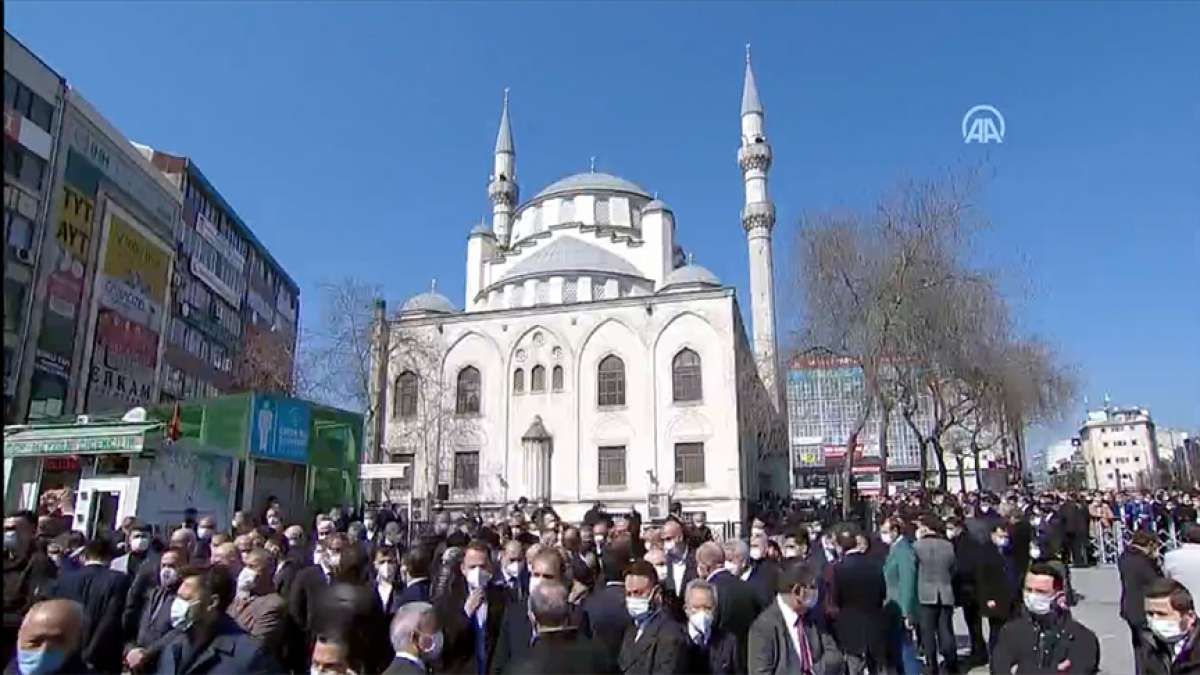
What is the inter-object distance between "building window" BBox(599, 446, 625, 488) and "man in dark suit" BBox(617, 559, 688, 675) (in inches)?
1063

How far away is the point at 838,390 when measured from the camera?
62.9 ft

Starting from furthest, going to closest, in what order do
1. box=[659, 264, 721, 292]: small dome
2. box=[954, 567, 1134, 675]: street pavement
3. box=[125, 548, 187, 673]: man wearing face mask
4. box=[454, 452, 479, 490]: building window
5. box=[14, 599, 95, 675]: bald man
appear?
box=[659, 264, 721, 292]: small dome → box=[454, 452, 479, 490]: building window → box=[954, 567, 1134, 675]: street pavement → box=[125, 548, 187, 673]: man wearing face mask → box=[14, 599, 95, 675]: bald man

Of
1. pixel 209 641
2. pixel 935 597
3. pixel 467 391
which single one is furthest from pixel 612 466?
pixel 209 641

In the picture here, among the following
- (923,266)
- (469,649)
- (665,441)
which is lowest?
(469,649)

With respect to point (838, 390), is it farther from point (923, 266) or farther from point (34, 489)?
point (34, 489)

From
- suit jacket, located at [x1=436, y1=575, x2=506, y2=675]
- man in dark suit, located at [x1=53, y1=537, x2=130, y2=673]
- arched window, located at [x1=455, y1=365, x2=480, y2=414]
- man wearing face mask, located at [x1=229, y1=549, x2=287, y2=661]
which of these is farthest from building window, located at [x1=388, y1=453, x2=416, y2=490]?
suit jacket, located at [x1=436, y1=575, x2=506, y2=675]

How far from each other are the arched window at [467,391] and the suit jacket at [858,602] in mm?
28036

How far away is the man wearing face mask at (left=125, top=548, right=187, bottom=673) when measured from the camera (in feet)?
13.5

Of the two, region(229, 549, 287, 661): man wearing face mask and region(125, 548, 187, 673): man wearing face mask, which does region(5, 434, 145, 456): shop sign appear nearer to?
region(125, 548, 187, 673): man wearing face mask

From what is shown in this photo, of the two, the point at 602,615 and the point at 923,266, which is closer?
the point at 602,615

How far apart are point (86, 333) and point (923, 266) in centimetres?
2422

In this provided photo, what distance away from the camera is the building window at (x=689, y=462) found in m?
30.4

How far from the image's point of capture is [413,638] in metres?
3.61

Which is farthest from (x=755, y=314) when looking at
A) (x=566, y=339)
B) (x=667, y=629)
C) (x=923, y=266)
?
(x=667, y=629)
